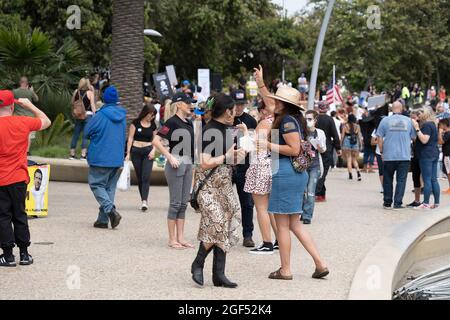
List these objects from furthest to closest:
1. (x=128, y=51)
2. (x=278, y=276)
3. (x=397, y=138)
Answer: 1. (x=128, y=51)
2. (x=397, y=138)
3. (x=278, y=276)

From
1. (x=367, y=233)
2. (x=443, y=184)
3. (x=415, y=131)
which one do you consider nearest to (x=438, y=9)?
(x=443, y=184)

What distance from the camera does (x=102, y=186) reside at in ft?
38.4

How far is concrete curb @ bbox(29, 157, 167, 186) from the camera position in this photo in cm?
1744

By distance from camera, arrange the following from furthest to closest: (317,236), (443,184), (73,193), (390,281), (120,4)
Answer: (443,184) < (120,4) < (73,193) < (317,236) < (390,281)

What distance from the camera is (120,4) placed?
18.7m

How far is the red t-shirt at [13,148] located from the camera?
8695 mm

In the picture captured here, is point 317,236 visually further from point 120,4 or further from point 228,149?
point 120,4

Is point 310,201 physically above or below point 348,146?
below

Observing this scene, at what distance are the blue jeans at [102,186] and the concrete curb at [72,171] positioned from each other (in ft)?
18.1

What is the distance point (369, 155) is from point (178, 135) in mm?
13369

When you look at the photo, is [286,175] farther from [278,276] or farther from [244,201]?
[244,201]

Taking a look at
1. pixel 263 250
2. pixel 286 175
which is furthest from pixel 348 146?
pixel 286 175
